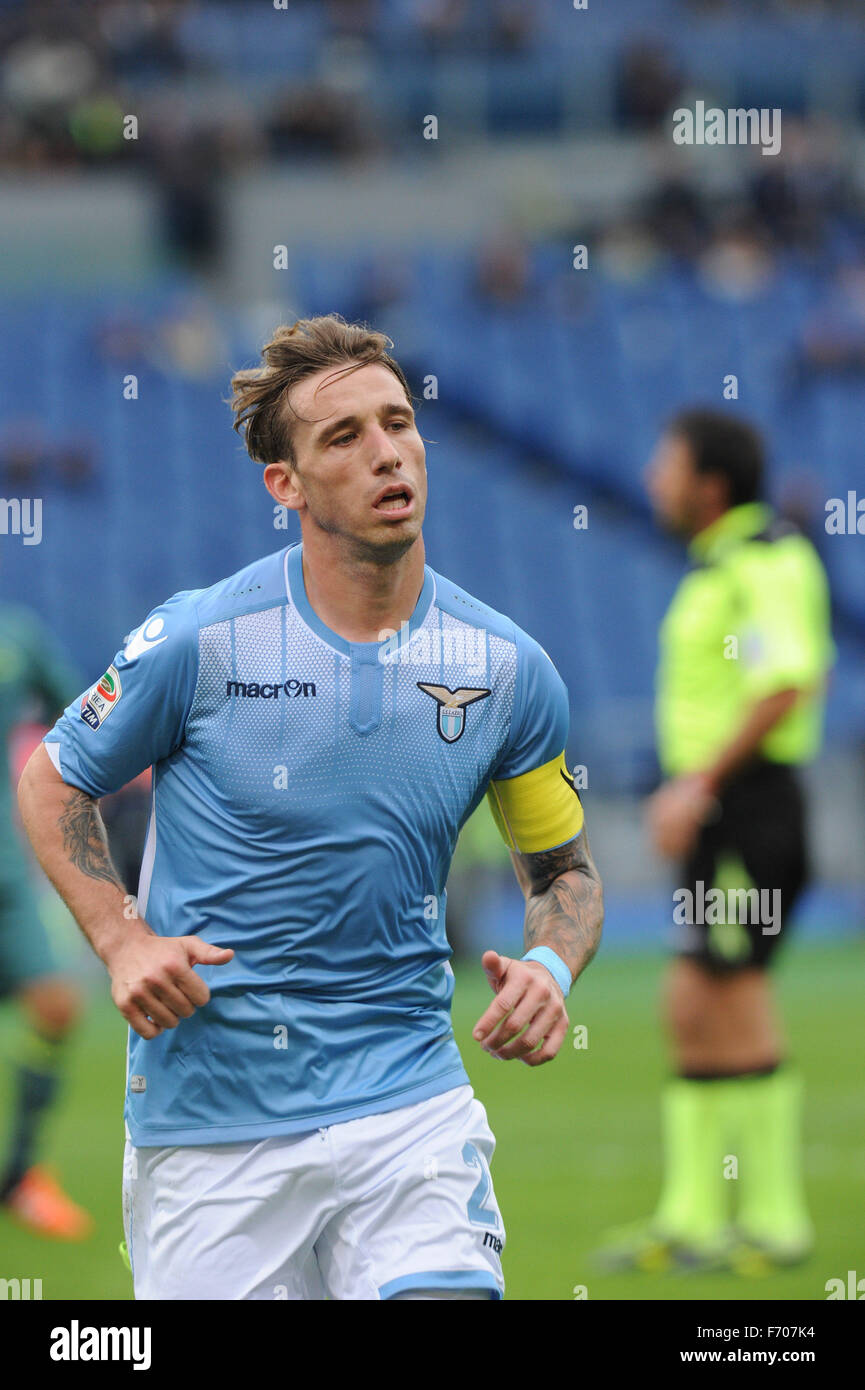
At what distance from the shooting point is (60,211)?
789 inches

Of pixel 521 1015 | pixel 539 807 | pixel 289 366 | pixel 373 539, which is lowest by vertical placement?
pixel 521 1015

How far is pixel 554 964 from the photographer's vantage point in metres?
3.13

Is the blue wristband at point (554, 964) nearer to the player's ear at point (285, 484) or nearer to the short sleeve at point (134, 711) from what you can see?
the short sleeve at point (134, 711)

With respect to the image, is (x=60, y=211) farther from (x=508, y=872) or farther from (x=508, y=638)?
(x=508, y=638)

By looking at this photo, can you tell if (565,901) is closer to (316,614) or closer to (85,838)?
(316,614)

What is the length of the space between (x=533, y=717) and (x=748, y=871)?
8.89ft

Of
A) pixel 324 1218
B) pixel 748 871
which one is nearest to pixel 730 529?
pixel 748 871

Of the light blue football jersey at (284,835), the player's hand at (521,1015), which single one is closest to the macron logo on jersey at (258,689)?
the light blue football jersey at (284,835)

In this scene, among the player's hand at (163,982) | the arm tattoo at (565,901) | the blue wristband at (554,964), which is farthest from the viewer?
the arm tattoo at (565,901)

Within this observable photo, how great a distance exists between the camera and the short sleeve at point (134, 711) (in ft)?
9.95

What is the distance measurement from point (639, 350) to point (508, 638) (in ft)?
55.7

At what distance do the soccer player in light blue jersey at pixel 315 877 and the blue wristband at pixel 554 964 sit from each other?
0.01 meters

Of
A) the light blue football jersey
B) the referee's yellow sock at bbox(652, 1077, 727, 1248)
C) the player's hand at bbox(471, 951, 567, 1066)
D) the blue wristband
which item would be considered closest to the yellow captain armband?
the light blue football jersey
